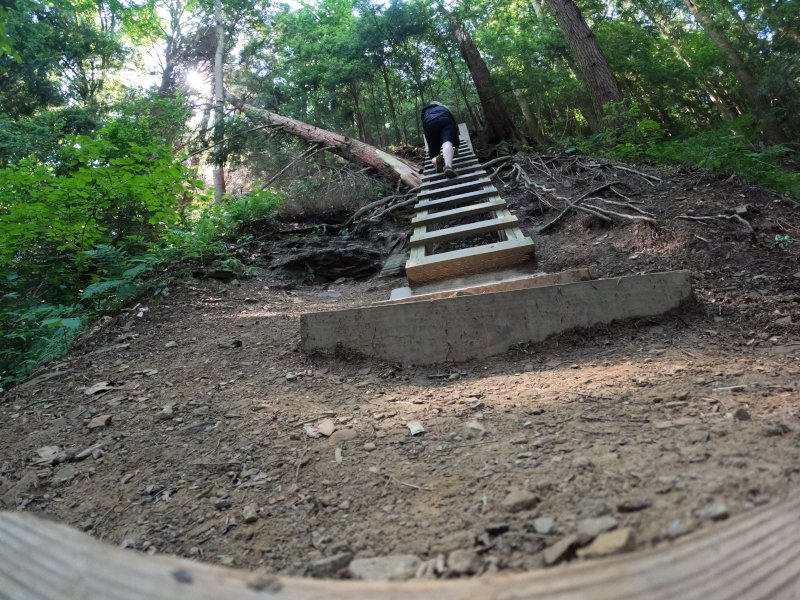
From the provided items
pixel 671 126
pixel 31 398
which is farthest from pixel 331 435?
pixel 671 126

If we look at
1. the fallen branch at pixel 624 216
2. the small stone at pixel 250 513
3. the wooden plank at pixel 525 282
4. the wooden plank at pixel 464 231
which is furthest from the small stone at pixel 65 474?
the fallen branch at pixel 624 216

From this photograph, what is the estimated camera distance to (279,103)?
565 inches

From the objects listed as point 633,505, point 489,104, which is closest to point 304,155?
point 489,104

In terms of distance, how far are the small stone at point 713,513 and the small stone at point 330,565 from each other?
0.84m

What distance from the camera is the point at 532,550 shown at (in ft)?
3.16

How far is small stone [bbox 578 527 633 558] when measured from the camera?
0.73 meters

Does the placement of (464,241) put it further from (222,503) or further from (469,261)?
(222,503)

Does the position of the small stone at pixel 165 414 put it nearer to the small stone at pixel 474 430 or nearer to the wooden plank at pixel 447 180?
the small stone at pixel 474 430

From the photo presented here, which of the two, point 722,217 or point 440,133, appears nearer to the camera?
point 722,217

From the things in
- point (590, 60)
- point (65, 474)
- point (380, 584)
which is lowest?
point (65, 474)

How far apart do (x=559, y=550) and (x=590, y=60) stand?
34.0 feet

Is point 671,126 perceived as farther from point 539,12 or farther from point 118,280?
point 118,280

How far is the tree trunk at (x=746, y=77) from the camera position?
1039 centimetres

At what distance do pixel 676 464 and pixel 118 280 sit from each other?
17.3 feet
